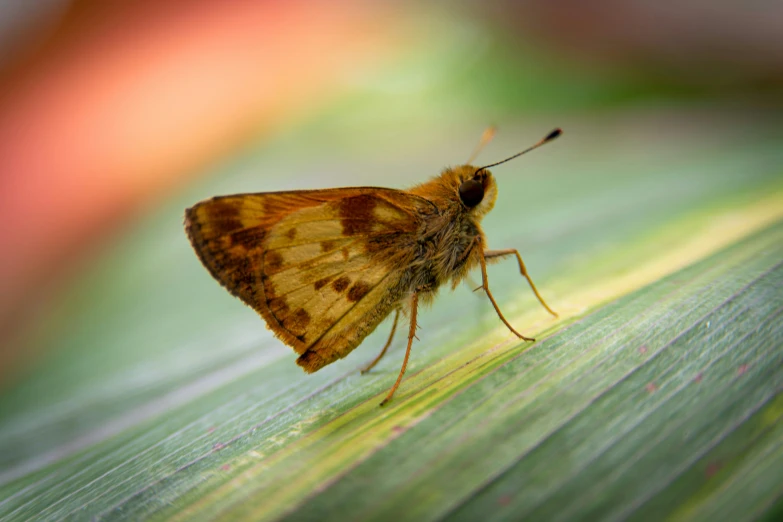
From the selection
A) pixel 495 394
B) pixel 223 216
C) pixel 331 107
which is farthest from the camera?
pixel 331 107

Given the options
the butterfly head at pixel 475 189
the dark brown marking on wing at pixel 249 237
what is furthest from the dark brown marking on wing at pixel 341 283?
the butterfly head at pixel 475 189

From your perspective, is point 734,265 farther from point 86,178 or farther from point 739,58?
point 86,178

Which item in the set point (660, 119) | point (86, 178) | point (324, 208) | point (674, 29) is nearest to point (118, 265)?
point (86, 178)

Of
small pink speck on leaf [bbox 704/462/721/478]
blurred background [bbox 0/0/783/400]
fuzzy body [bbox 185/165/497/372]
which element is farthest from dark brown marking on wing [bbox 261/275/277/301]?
blurred background [bbox 0/0/783/400]

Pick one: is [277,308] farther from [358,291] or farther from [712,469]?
[712,469]

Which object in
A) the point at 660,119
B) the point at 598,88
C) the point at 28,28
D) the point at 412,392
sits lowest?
the point at 412,392

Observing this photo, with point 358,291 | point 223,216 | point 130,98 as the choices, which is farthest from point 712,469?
point 130,98

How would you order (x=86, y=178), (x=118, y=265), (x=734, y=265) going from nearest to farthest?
(x=734, y=265), (x=118, y=265), (x=86, y=178)

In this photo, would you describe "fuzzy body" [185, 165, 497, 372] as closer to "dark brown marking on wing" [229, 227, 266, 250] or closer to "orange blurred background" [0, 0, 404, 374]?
"dark brown marking on wing" [229, 227, 266, 250]
